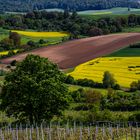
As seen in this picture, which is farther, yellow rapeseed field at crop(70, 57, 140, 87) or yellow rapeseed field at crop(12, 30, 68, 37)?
yellow rapeseed field at crop(12, 30, 68, 37)

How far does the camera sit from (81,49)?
403 feet

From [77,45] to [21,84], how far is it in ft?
250

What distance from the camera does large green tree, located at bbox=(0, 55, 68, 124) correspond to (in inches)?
1980

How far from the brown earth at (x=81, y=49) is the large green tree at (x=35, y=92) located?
2166 inches

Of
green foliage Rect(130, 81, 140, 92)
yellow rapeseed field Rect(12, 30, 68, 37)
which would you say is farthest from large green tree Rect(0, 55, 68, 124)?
yellow rapeseed field Rect(12, 30, 68, 37)

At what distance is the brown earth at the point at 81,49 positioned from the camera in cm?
11416

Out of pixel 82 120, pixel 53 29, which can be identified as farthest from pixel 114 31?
pixel 82 120

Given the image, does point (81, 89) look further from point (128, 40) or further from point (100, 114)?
point (128, 40)

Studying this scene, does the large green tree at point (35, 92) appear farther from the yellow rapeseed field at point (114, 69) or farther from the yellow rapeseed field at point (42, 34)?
the yellow rapeseed field at point (42, 34)

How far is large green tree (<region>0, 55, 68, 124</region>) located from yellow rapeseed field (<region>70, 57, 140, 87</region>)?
36745mm

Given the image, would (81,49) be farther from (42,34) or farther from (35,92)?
(35,92)

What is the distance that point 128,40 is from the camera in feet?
412

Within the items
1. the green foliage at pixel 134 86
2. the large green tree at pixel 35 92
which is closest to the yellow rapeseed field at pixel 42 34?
the green foliage at pixel 134 86

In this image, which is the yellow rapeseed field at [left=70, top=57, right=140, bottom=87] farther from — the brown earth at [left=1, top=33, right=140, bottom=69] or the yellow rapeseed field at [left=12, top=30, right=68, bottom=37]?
the yellow rapeseed field at [left=12, top=30, right=68, bottom=37]
